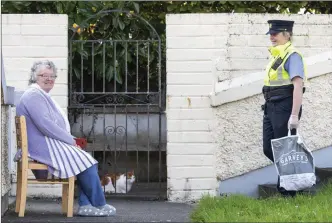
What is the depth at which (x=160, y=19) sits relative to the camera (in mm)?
10344

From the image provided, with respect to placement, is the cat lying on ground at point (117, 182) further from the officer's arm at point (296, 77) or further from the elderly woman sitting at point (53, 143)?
the officer's arm at point (296, 77)

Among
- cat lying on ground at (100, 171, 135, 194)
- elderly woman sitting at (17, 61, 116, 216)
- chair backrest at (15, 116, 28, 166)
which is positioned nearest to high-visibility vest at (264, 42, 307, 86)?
Result: elderly woman sitting at (17, 61, 116, 216)

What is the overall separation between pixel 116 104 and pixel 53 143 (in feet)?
7.33

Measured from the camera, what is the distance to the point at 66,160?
7.20 metres

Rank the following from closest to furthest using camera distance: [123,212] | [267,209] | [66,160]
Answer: [267,209]
[66,160]
[123,212]

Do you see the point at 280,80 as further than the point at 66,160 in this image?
Yes

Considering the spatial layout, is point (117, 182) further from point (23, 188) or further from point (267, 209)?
point (267, 209)

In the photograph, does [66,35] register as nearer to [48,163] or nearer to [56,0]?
[56,0]

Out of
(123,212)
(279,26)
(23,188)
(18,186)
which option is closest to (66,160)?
(23,188)

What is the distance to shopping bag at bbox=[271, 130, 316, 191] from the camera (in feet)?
23.9

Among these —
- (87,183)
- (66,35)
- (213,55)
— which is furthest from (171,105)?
(87,183)

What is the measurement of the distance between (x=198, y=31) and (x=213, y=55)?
29 centimetres

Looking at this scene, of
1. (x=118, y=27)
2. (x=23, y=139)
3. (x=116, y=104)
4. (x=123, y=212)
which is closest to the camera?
(x=23, y=139)

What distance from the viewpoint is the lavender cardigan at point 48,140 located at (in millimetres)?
7180
